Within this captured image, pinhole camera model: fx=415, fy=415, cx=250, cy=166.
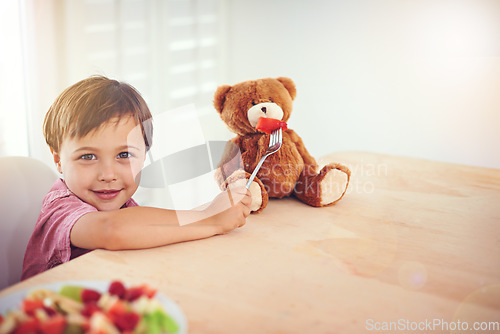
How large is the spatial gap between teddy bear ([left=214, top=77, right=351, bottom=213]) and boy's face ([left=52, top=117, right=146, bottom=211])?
0.18 m

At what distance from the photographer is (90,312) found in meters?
0.34

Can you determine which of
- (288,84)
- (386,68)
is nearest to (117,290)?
(288,84)

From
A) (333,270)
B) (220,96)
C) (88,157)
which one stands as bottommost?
(333,270)

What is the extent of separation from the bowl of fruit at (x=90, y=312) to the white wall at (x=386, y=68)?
147 cm

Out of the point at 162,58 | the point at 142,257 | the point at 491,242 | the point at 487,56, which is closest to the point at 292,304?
the point at 142,257

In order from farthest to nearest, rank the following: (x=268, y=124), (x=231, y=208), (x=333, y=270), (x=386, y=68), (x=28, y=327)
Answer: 1. (x=386, y=68)
2. (x=268, y=124)
3. (x=231, y=208)
4. (x=333, y=270)
5. (x=28, y=327)

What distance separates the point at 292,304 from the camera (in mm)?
462

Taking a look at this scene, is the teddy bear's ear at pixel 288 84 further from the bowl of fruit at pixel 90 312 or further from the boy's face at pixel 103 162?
the bowl of fruit at pixel 90 312

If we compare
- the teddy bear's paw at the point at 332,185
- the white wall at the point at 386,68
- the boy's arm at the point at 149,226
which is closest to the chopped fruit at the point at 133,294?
the boy's arm at the point at 149,226

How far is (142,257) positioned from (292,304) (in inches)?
8.9

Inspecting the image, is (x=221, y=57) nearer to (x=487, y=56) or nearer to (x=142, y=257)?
(x=487, y=56)

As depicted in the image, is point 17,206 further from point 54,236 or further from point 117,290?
point 117,290

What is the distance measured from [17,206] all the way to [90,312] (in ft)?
1.64

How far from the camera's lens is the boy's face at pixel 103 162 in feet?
2.38
